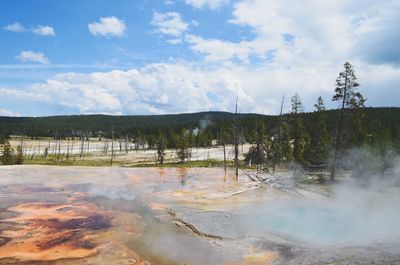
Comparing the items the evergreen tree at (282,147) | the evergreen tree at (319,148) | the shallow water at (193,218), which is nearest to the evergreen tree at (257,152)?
the evergreen tree at (282,147)

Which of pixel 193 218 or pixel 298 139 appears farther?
pixel 298 139

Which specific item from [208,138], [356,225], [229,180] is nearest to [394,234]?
[356,225]

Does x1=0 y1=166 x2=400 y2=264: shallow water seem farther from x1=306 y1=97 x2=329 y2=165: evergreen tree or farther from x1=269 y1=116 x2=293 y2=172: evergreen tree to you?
x1=269 y1=116 x2=293 y2=172: evergreen tree

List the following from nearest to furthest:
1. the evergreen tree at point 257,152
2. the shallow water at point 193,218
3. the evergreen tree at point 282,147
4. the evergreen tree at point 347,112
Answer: the shallow water at point 193,218 → the evergreen tree at point 347,112 → the evergreen tree at point 282,147 → the evergreen tree at point 257,152

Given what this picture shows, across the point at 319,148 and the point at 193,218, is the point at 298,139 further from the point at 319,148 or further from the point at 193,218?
the point at 193,218

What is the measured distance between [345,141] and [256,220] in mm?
19097

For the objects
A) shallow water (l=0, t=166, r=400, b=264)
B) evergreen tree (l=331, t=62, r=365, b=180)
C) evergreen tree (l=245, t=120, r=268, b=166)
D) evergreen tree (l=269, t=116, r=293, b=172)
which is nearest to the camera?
shallow water (l=0, t=166, r=400, b=264)

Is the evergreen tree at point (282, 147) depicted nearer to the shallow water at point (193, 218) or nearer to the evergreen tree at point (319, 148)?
the evergreen tree at point (319, 148)

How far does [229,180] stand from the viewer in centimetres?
4175

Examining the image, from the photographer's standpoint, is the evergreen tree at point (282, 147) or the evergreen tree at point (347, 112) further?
the evergreen tree at point (282, 147)

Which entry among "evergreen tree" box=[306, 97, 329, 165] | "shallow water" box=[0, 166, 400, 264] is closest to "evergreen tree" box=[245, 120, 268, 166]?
"evergreen tree" box=[306, 97, 329, 165]

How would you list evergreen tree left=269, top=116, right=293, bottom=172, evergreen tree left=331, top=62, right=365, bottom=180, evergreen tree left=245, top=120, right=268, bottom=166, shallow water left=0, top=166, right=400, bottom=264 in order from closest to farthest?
shallow water left=0, top=166, right=400, bottom=264
evergreen tree left=331, top=62, right=365, bottom=180
evergreen tree left=269, top=116, right=293, bottom=172
evergreen tree left=245, top=120, right=268, bottom=166

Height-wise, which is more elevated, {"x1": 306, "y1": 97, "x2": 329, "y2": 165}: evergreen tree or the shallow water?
{"x1": 306, "y1": 97, "x2": 329, "y2": 165}: evergreen tree

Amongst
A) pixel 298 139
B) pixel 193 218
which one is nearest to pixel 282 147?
pixel 298 139
